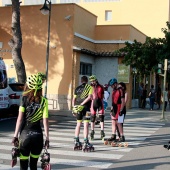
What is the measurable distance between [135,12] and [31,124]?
32.8 metres

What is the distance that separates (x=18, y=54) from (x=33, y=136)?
14.1 meters

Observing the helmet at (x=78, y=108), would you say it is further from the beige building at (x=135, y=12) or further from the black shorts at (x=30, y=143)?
the beige building at (x=135, y=12)

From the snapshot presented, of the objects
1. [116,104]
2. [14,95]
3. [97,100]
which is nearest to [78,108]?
[116,104]

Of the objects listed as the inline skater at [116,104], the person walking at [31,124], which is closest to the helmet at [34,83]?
the person walking at [31,124]

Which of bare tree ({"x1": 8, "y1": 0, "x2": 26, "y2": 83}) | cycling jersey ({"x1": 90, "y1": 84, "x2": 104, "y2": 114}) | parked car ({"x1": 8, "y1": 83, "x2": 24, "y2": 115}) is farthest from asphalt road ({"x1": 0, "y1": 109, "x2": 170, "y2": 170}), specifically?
bare tree ({"x1": 8, "y1": 0, "x2": 26, "y2": 83})

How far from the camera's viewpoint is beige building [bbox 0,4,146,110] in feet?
72.2

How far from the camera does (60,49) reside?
2220 cm

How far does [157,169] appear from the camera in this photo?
24.3 feet

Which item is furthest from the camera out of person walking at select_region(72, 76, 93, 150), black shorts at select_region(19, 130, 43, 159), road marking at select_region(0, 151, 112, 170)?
person walking at select_region(72, 76, 93, 150)

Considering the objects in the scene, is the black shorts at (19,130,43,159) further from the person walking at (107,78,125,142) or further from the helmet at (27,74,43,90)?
the person walking at (107,78,125,142)

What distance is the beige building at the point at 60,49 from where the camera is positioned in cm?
2202

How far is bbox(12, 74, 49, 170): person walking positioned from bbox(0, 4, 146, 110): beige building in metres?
16.4

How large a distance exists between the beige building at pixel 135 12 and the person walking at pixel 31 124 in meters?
30.1

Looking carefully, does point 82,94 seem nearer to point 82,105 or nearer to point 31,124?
point 82,105
